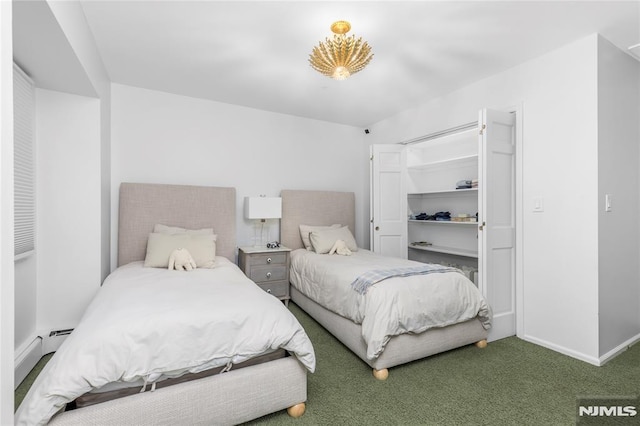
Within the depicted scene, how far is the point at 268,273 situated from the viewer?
143 inches

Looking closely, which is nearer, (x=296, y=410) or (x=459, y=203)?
(x=296, y=410)

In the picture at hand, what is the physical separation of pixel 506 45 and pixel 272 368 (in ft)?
9.95

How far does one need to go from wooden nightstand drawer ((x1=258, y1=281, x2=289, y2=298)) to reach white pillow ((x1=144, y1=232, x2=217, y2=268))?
0.90 metres

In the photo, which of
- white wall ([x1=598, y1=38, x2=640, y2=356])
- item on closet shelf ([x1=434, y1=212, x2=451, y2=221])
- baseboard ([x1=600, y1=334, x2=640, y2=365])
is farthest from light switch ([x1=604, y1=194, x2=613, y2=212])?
item on closet shelf ([x1=434, y1=212, x2=451, y2=221])

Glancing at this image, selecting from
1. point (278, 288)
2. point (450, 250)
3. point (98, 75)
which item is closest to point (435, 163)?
point (450, 250)

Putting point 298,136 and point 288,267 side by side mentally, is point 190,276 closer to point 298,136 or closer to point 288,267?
point 288,267

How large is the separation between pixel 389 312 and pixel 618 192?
2.22m

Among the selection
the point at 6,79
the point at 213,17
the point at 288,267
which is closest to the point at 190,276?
the point at 288,267

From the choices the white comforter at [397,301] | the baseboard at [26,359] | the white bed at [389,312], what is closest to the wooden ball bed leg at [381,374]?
the white bed at [389,312]

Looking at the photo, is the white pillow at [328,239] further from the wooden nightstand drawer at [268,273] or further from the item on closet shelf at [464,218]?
the item on closet shelf at [464,218]

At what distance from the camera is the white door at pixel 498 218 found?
275 cm

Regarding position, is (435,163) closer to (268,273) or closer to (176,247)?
(268,273)

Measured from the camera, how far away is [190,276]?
8.12 feet

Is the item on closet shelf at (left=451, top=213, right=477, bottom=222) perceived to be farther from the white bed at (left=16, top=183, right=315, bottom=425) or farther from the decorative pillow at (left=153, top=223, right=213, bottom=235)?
the decorative pillow at (left=153, top=223, right=213, bottom=235)
